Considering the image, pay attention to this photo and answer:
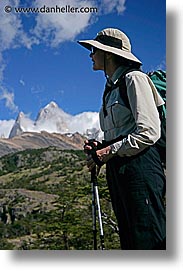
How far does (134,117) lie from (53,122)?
1.28 feet

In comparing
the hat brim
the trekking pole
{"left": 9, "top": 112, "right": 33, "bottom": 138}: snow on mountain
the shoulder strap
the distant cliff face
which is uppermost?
the hat brim

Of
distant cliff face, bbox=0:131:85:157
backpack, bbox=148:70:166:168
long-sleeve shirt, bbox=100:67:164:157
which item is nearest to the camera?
long-sleeve shirt, bbox=100:67:164:157

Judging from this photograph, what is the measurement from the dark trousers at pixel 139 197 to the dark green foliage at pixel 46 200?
0.19m

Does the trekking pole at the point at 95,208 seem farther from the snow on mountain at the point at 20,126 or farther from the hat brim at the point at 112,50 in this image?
the hat brim at the point at 112,50

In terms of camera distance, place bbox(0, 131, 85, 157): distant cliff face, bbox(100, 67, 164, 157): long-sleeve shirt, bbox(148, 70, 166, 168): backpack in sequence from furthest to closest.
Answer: bbox(0, 131, 85, 157): distant cliff face
bbox(148, 70, 166, 168): backpack
bbox(100, 67, 164, 157): long-sleeve shirt

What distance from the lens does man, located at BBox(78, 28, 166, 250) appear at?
6.41ft

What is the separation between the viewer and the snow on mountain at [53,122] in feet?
7.23

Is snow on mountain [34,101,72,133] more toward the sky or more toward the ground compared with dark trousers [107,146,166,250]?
more toward the sky

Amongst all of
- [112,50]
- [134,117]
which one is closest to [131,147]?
[134,117]

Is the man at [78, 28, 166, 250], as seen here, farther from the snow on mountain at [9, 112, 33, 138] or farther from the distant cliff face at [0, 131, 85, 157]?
the snow on mountain at [9, 112, 33, 138]

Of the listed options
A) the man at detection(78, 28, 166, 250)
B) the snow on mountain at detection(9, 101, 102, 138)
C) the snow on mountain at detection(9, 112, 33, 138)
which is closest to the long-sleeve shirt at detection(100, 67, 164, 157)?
the man at detection(78, 28, 166, 250)

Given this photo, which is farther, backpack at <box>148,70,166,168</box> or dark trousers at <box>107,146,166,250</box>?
backpack at <box>148,70,166,168</box>

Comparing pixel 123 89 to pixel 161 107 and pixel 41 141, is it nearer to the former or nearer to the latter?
pixel 161 107

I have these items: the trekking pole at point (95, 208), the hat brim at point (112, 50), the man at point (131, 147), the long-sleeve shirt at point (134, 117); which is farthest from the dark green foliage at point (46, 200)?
the hat brim at point (112, 50)
